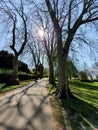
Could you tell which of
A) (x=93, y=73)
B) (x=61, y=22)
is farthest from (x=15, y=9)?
(x=93, y=73)

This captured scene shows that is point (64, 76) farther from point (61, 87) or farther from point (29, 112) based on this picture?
point (29, 112)

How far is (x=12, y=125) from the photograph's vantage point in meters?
8.29

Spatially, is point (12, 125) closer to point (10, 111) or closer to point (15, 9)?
point (10, 111)

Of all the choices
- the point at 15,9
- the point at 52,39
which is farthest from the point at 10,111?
the point at 52,39

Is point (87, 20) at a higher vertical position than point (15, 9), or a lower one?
lower

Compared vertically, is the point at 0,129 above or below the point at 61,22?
below

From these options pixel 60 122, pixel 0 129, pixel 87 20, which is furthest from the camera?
pixel 87 20

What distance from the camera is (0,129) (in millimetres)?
7664

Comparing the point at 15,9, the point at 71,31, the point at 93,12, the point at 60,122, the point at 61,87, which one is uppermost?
the point at 15,9

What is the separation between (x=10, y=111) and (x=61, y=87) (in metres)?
7.47

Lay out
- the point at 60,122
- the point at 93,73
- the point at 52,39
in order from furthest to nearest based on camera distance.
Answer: the point at 93,73, the point at 52,39, the point at 60,122

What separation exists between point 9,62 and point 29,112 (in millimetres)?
47088

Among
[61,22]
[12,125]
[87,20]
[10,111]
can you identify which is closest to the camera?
[12,125]

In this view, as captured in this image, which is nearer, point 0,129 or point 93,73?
point 0,129
